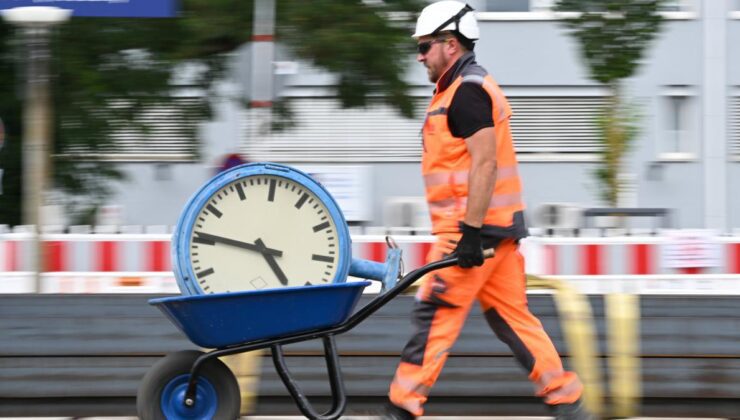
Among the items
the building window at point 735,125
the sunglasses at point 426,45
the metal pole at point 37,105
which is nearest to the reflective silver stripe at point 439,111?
the sunglasses at point 426,45

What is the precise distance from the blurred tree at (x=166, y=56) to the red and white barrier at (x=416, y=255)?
144cm

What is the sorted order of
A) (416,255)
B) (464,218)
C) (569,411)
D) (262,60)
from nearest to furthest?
(464,218)
(569,411)
(262,60)
(416,255)

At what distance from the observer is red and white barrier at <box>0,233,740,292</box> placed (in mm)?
12289

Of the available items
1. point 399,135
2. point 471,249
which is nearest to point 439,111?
point 471,249

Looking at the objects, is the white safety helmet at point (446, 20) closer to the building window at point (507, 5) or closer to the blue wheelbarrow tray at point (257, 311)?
the blue wheelbarrow tray at point (257, 311)

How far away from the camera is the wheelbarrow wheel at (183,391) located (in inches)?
195

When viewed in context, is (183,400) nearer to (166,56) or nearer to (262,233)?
(262,233)

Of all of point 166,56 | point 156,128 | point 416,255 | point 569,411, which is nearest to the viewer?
point 569,411

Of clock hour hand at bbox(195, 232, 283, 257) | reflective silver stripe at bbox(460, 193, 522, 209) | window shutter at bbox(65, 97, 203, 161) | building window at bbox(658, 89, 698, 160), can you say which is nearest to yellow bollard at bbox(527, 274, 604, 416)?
reflective silver stripe at bbox(460, 193, 522, 209)

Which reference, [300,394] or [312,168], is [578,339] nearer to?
[300,394]

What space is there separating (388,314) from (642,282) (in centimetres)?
670

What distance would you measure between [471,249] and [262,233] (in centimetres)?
81

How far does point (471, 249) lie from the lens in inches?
190

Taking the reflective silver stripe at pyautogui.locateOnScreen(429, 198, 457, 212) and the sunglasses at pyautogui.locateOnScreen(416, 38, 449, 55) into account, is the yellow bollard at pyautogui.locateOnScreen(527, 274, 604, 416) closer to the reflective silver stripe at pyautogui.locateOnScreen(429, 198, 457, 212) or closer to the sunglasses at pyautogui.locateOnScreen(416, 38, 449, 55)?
the reflective silver stripe at pyautogui.locateOnScreen(429, 198, 457, 212)
